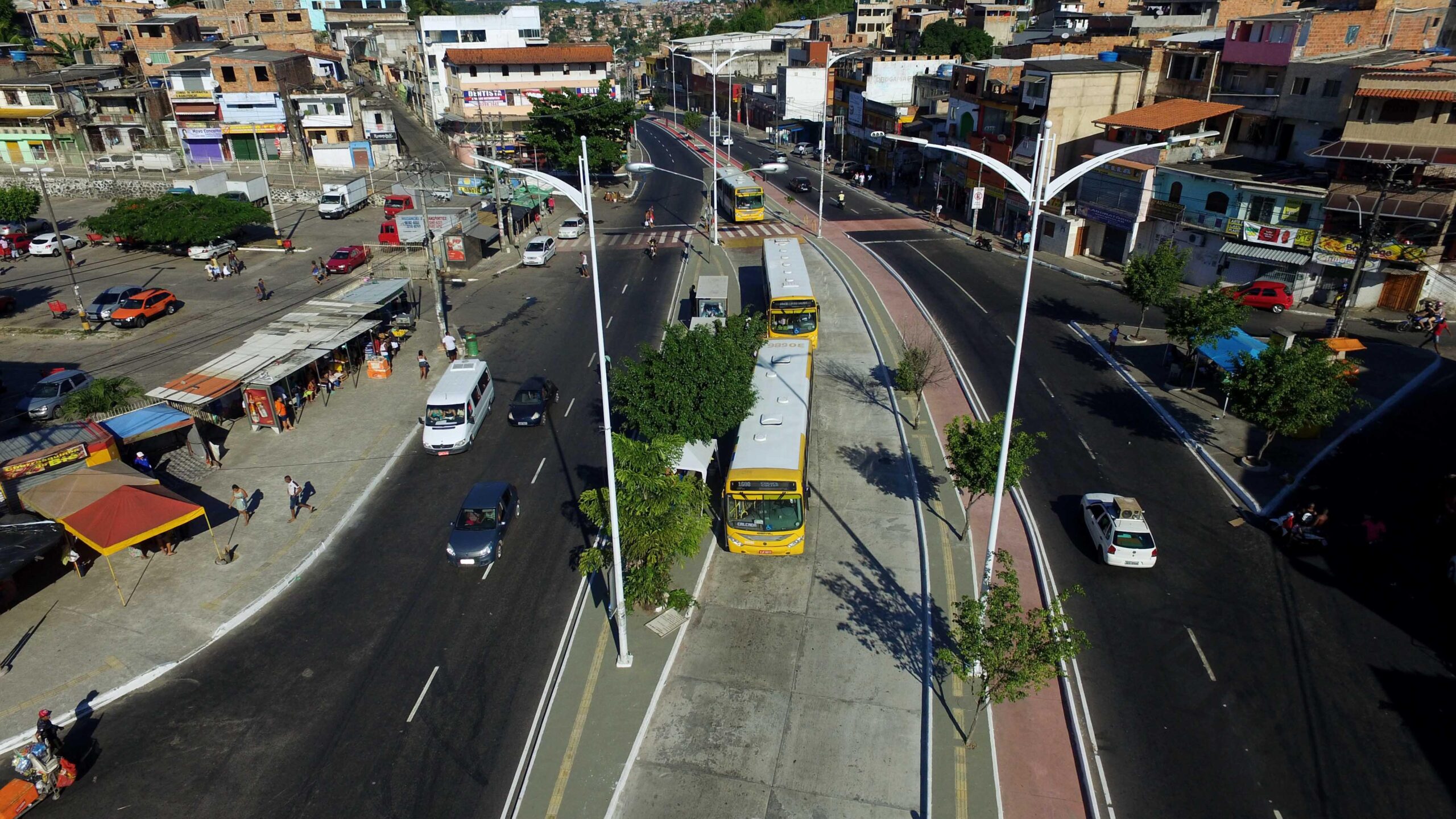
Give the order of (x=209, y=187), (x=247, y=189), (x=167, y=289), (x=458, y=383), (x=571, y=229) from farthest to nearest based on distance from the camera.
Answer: (x=247, y=189) < (x=571, y=229) < (x=209, y=187) < (x=167, y=289) < (x=458, y=383)

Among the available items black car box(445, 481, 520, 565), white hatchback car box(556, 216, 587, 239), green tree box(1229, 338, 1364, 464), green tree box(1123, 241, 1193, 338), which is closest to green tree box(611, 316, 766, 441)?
black car box(445, 481, 520, 565)

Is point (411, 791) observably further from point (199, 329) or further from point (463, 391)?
point (199, 329)

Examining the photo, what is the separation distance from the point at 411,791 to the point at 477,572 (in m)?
7.95

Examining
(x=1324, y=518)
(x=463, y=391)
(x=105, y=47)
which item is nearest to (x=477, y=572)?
(x=463, y=391)

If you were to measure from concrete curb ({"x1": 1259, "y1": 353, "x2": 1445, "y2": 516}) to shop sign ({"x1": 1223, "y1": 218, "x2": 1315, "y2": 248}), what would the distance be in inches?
345

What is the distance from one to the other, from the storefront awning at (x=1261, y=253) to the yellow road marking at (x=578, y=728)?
41884 millimetres

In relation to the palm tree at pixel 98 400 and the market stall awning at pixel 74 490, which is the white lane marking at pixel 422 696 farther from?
the palm tree at pixel 98 400

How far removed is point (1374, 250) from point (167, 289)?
68.8 meters

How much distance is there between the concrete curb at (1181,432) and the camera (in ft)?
88.5

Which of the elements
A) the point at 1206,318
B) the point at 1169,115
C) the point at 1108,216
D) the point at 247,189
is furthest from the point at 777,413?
the point at 247,189

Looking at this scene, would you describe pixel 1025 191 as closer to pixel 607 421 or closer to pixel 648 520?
pixel 607 421

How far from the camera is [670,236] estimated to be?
207 feet

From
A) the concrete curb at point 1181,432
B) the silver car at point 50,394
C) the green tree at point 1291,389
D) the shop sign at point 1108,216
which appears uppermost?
the shop sign at point 1108,216

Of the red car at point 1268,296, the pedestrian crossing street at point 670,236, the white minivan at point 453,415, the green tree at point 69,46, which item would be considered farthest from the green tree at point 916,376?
the green tree at point 69,46
